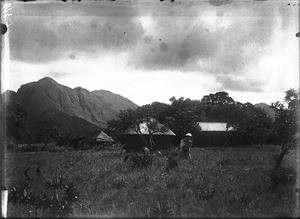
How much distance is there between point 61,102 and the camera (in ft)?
30.7

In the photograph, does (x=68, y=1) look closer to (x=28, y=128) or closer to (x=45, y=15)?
(x=45, y=15)

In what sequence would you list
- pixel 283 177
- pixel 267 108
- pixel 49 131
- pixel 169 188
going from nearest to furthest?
pixel 169 188
pixel 283 177
pixel 49 131
pixel 267 108

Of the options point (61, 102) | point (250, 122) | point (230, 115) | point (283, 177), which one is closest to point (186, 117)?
point (230, 115)

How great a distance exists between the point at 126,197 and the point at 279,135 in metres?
5.38

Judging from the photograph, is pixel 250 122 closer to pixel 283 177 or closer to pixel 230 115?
pixel 230 115

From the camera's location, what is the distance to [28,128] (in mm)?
8523

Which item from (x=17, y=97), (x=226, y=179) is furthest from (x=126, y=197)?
(x=17, y=97)

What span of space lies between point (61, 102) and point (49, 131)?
1000mm

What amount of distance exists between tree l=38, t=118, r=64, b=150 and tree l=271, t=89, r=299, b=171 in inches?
245

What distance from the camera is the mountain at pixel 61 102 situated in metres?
8.30

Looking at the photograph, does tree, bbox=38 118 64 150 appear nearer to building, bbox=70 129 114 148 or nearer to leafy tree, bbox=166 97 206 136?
building, bbox=70 129 114 148

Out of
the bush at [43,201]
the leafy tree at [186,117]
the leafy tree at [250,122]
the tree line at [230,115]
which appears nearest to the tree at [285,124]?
the tree line at [230,115]

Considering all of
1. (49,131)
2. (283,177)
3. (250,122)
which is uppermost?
(250,122)

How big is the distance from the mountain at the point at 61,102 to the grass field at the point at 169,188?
3.64 ft
